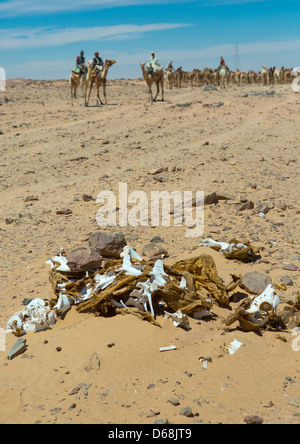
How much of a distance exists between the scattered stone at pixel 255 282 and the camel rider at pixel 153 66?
17054 millimetres

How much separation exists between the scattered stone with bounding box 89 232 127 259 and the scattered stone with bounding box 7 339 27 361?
60.0 inches

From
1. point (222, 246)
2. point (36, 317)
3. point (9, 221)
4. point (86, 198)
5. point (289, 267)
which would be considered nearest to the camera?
point (36, 317)

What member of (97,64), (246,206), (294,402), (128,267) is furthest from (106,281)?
(97,64)

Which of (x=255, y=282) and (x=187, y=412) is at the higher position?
(x=255, y=282)

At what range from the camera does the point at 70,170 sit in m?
8.91

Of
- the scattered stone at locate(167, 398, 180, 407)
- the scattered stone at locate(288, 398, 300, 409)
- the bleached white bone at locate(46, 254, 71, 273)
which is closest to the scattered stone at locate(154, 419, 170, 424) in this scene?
the scattered stone at locate(167, 398, 180, 407)

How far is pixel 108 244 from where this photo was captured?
182 inches

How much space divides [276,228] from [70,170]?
481cm

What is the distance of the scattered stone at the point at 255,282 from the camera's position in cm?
403

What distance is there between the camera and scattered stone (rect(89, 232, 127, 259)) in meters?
4.61

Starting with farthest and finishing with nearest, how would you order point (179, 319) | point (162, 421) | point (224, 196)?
point (224, 196), point (179, 319), point (162, 421)

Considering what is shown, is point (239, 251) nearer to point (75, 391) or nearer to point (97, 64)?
point (75, 391)

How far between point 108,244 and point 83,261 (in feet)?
2.31

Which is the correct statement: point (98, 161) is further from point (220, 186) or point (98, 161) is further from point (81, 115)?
point (81, 115)
